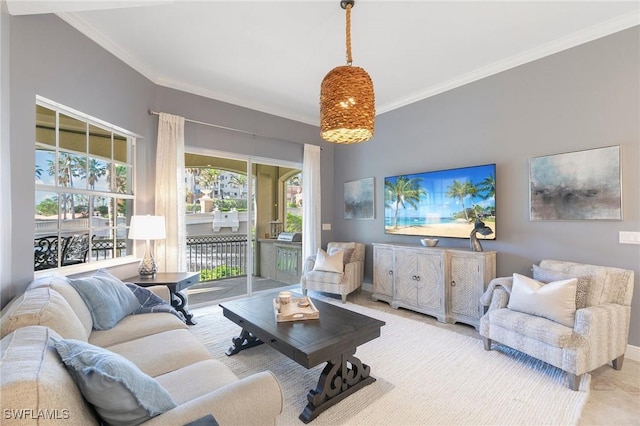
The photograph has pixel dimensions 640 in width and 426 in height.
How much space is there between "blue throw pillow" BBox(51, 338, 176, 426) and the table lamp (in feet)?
7.11

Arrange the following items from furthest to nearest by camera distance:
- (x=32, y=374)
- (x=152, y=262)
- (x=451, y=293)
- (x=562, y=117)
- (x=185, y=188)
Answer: (x=185, y=188), (x=451, y=293), (x=152, y=262), (x=562, y=117), (x=32, y=374)

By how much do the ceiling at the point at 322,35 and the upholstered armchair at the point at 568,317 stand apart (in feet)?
7.50

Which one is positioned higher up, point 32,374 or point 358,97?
point 358,97

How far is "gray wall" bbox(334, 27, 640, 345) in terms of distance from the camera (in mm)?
2543

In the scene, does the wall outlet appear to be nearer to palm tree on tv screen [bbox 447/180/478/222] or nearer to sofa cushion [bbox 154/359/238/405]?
palm tree on tv screen [bbox 447/180/478/222]

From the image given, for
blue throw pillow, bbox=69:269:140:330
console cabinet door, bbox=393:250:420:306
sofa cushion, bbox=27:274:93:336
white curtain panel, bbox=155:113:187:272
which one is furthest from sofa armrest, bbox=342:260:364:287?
sofa cushion, bbox=27:274:93:336

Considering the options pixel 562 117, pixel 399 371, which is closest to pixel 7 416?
pixel 399 371

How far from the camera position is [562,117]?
2.90 meters

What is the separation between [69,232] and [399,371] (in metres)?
3.33

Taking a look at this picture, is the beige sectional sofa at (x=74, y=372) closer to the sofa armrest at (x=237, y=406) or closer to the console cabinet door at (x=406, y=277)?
the sofa armrest at (x=237, y=406)

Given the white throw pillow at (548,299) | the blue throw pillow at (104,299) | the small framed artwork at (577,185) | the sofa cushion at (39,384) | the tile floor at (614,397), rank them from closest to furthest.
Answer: the sofa cushion at (39,384) → the tile floor at (614,397) → the blue throw pillow at (104,299) → the white throw pillow at (548,299) → the small framed artwork at (577,185)

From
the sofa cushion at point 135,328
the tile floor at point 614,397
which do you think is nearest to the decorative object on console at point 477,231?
the tile floor at point 614,397

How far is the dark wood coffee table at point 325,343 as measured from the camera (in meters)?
1.83

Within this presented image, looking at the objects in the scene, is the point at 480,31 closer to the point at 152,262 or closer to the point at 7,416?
the point at 7,416
